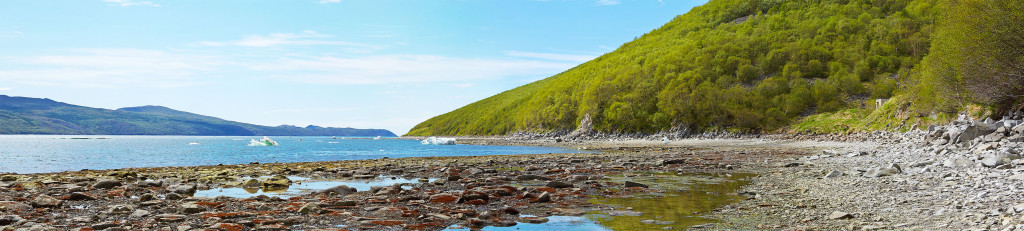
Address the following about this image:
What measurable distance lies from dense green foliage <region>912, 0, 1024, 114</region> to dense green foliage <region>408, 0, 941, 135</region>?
43651 millimetres

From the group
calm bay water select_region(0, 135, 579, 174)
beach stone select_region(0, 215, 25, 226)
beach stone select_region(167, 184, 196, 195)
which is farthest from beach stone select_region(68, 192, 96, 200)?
calm bay water select_region(0, 135, 579, 174)

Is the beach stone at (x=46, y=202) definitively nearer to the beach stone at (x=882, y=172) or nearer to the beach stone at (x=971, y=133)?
the beach stone at (x=882, y=172)

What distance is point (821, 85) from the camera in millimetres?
84062

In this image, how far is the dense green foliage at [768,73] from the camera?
8388 centimetres

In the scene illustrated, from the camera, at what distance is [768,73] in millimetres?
98938

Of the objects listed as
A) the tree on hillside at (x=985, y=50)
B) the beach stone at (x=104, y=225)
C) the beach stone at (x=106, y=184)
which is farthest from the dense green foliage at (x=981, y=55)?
the beach stone at (x=106, y=184)

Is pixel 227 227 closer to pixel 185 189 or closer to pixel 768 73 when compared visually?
pixel 185 189

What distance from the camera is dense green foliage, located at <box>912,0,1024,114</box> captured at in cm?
2800

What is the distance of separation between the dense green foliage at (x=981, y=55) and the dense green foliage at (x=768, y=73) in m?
43.7

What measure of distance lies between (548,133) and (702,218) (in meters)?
123

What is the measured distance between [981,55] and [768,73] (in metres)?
72.0

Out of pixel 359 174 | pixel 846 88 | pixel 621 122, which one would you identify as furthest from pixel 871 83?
pixel 359 174

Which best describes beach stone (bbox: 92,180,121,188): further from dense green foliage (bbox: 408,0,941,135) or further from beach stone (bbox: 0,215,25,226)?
dense green foliage (bbox: 408,0,941,135)

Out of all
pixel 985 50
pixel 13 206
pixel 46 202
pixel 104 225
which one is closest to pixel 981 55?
pixel 985 50
